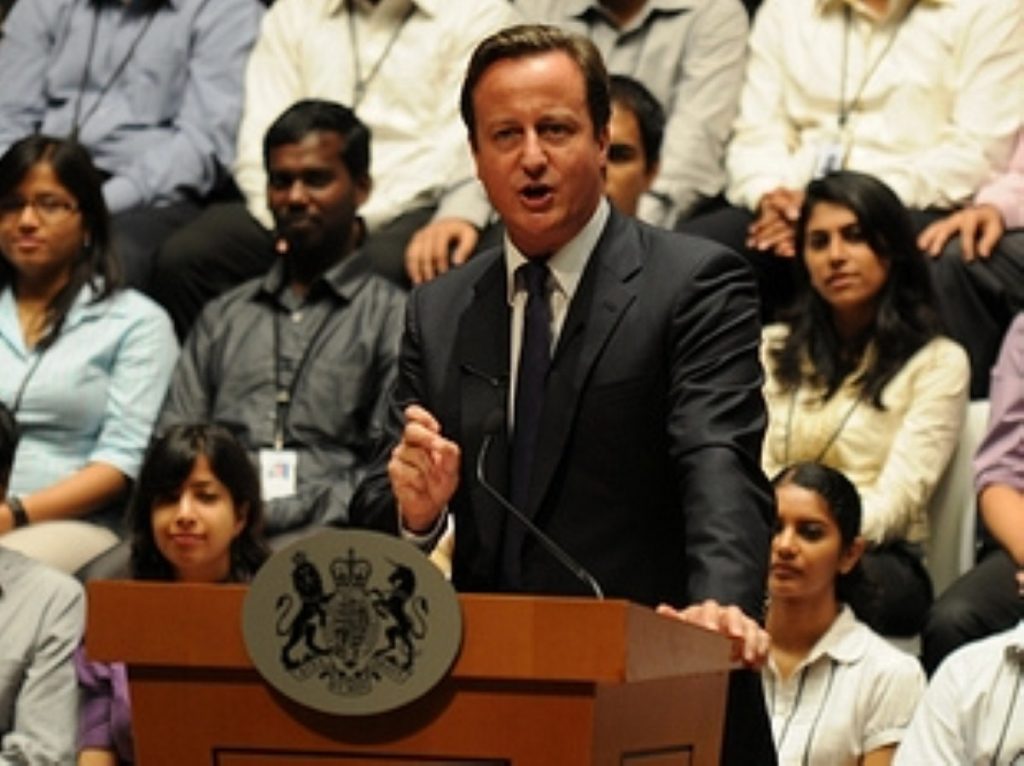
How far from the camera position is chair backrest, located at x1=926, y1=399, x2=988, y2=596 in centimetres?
509

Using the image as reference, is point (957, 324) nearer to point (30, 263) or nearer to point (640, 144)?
point (640, 144)

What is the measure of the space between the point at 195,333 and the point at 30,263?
0.41 meters

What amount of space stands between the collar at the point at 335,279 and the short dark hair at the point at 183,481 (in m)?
0.80

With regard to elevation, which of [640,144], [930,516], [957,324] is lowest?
[930,516]

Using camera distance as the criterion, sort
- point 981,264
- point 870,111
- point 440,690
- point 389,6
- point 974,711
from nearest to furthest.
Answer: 1. point 440,690
2. point 974,711
3. point 981,264
4. point 870,111
5. point 389,6

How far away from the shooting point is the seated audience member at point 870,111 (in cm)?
546

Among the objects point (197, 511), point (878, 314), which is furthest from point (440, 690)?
point (878, 314)

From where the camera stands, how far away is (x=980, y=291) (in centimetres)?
529

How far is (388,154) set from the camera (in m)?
5.93

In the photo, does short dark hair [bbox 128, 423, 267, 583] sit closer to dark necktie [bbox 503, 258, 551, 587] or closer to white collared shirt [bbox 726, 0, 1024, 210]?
white collared shirt [bbox 726, 0, 1024, 210]

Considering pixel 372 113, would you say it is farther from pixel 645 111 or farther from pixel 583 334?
pixel 583 334

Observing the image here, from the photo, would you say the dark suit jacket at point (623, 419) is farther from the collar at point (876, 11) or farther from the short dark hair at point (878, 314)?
the collar at point (876, 11)

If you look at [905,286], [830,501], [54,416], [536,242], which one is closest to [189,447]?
[54,416]

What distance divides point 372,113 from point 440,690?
3.99m
